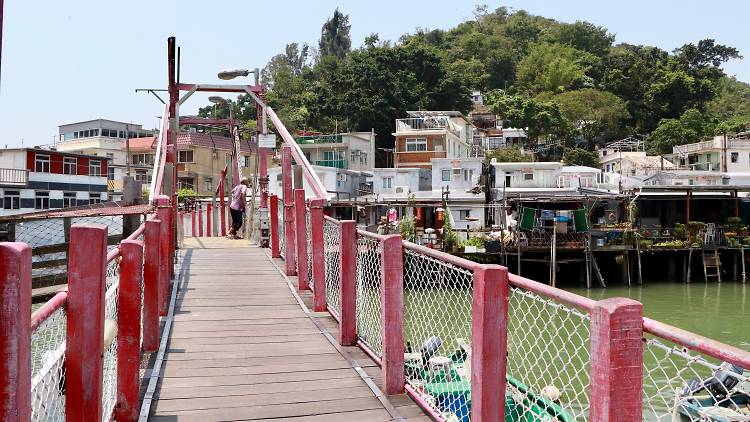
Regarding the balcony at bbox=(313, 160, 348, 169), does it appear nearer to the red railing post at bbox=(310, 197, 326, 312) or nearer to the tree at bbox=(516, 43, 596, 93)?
the tree at bbox=(516, 43, 596, 93)

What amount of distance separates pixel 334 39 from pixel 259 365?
85.8 m

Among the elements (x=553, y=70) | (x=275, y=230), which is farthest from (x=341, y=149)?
(x=275, y=230)

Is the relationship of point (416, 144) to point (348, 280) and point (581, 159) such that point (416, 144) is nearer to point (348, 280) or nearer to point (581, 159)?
point (581, 159)

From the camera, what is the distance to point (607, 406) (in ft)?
6.64

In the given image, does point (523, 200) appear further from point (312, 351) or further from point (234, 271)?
point (312, 351)

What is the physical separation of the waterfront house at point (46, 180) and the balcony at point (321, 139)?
1463 centimetres

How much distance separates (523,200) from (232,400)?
23.5m

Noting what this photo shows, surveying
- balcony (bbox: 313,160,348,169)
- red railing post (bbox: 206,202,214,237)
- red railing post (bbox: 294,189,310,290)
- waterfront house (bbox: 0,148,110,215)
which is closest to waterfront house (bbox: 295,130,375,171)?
balcony (bbox: 313,160,348,169)

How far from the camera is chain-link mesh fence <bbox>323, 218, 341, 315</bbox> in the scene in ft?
20.7

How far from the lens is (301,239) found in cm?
736

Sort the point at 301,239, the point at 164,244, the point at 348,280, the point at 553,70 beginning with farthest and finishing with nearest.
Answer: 1. the point at 553,70
2. the point at 301,239
3. the point at 164,244
4. the point at 348,280

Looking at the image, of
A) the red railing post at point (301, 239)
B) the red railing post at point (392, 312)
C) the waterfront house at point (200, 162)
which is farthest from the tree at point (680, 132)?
the red railing post at point (392, 312)

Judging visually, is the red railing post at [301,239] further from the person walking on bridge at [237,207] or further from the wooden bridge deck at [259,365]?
the person walking on bridge at [237,207]

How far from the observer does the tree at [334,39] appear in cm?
8594
